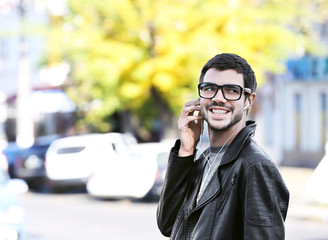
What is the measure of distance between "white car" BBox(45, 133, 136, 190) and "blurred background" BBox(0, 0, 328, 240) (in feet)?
0.09

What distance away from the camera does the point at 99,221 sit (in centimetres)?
1334

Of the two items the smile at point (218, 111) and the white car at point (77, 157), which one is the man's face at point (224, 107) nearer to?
the smile at point (218, 111)

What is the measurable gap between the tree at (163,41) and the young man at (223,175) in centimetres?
1556

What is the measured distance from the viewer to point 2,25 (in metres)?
41.3

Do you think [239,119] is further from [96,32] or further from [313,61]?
[313,61]

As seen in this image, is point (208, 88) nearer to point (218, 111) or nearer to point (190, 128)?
point (218, 111)

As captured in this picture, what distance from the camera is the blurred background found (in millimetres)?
16016

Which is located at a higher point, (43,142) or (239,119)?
(239,119)

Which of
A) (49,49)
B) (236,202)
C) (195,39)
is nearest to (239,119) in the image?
(236,202)

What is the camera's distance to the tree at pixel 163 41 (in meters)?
19.0

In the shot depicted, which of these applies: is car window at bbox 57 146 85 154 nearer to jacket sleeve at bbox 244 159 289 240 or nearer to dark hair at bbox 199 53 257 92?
dark hair at bbox 199 53 257 92

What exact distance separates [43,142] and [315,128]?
29.6 ft

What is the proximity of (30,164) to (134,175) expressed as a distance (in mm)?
5451

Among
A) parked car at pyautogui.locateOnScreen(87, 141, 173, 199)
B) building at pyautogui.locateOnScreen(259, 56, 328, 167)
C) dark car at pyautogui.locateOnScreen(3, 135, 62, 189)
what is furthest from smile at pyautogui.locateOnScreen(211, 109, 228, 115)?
building at pyautogui.locateOnScreen(259, 56, 328, 167)
